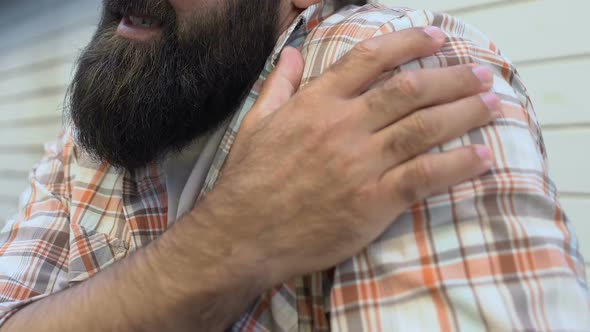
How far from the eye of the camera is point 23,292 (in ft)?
4.11

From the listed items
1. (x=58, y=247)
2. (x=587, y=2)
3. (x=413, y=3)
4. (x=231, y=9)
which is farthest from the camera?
(x=413, y=3)

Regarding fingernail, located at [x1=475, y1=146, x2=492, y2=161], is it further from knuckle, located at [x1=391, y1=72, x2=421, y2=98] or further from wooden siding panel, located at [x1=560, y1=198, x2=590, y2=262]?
wooden siding panel, located at [x1=560, y1=198, x2=590, y2=262]

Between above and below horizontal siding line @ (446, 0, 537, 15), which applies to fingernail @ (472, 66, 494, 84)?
above

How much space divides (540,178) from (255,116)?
0.48 meters

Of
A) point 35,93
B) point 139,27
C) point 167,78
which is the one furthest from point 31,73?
point 167,78

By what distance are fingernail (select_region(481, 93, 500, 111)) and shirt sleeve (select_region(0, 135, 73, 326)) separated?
1.05 meters

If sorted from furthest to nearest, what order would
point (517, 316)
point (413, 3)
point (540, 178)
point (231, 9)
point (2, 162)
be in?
point (2, 162)
point (413, 3)
point (231, 9)
point (540, 178)
point (517, 316)

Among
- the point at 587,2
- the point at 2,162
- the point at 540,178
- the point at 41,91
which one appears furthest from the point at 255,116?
the point at 2,162

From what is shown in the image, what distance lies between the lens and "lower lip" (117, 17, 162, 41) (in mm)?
1191

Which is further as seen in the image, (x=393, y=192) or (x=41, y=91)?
(x=41, y=91)

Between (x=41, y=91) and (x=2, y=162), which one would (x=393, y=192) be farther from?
(x=2, y=162)

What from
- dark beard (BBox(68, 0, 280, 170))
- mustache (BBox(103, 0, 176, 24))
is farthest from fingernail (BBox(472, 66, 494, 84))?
mustache (BBox(103, 0, 176, 24))

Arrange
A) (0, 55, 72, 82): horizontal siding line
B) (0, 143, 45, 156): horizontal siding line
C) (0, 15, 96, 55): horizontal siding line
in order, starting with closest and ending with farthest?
(0, 15, 96, 55): horizontal siding line → (0, 55, 72, 82): horizontal siding line → (0, 143, 45, 156): horizontal siding line

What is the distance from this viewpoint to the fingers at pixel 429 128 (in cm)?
76
